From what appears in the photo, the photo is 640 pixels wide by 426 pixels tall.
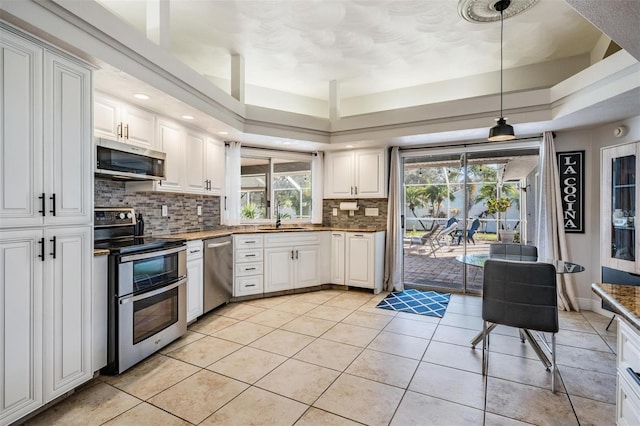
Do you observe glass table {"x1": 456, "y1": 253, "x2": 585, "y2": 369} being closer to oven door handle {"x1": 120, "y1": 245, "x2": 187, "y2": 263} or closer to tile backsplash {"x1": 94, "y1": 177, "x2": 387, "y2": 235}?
tile backsplash {"x1": 94, "y1": 177, "x2": 387, "y2": 235}

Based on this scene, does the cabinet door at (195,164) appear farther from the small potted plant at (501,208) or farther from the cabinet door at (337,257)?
the small potted plant at (501,208)

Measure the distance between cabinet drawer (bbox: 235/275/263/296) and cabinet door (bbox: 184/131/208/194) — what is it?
1241 millimetres

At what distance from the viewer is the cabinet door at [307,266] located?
4.59 meters

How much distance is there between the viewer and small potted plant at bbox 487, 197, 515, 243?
449 cm

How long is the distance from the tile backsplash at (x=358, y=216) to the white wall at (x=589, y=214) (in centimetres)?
235

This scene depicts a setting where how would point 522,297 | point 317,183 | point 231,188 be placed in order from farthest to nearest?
point 317,183 → point 231,188 → point 522,297

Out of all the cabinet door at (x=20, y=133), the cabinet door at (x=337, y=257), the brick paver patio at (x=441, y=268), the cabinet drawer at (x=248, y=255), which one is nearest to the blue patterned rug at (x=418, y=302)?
the brick paver patio at (x=441, y=268)

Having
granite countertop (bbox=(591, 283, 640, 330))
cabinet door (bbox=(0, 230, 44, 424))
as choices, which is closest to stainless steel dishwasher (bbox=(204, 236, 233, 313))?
cabinet door (bbox=(0, 230, 44, 424))

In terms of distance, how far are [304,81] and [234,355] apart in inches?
138

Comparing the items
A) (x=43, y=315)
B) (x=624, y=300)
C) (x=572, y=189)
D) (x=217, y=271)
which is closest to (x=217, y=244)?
(x=217, y=271)

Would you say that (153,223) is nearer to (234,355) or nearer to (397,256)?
(234,355)

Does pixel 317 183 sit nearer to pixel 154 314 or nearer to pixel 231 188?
pixel 231 188

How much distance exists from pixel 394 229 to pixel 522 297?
2.56 m

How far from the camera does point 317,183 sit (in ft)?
17.1
